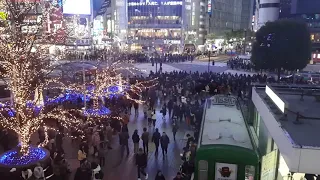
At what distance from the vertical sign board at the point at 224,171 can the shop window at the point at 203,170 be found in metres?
0.30

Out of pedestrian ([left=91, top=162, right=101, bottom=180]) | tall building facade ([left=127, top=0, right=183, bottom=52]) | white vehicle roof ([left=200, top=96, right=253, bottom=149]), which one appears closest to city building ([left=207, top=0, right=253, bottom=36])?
tall building facade ([left=127, top=0, right=183, bottom=52])

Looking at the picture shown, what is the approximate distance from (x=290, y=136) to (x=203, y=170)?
292 cm

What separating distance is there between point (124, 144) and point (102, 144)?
40.9 inches

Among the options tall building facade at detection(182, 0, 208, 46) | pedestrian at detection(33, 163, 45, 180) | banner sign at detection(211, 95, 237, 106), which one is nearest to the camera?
pedestrian at detection(33, 163, 45, 180)

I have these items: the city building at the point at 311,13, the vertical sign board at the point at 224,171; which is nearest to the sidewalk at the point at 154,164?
the vertical sign board at the point at 224,171

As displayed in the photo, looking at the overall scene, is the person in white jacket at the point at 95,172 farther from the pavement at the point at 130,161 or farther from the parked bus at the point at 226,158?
the parked bus at the point at 226,158

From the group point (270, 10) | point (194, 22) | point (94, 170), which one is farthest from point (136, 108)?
point (194, 22)

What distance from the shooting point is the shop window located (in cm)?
946

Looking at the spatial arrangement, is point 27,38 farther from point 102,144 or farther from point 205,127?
point 205,127

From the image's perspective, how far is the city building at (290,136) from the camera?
22.0 ft

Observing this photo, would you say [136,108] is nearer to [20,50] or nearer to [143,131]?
[143,131]

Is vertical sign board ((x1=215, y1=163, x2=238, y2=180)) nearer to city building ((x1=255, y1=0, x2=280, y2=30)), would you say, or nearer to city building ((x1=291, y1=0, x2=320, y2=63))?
city building ((x1=291, y1=0, x2=320, y2=63))

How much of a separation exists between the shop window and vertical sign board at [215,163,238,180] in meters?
0.30

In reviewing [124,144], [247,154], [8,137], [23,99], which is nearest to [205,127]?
[247,154]
